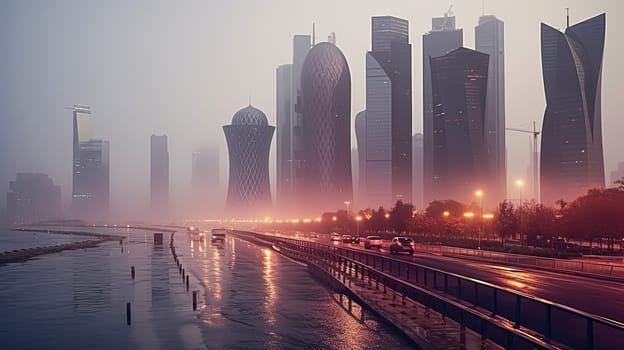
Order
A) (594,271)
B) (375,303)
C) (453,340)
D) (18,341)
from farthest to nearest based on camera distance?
(594,271)
(375,303)
(18,341)
(453,340)

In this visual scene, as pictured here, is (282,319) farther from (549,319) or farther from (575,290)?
(575,290)

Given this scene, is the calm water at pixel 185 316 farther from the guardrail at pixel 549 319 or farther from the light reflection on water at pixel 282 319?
the guardrail at pixel 549 319

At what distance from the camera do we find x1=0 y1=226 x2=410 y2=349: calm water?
20875 mm

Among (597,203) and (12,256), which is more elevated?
(597,203)

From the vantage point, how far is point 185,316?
2714 centimetres

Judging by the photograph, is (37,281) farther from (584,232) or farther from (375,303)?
(584,232)

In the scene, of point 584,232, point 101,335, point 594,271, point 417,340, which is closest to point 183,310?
point 101,335

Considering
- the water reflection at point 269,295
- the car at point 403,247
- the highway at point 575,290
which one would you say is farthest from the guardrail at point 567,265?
the water reflection at point 269,295

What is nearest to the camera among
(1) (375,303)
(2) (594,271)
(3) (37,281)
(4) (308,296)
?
(1) (375,303)

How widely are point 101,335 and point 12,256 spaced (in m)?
71.4

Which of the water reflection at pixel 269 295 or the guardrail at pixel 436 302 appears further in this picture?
the water reflection at pixel 269 295

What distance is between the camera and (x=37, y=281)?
157 feet

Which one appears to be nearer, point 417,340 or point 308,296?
point 417,340

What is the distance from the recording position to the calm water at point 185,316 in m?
20.9
